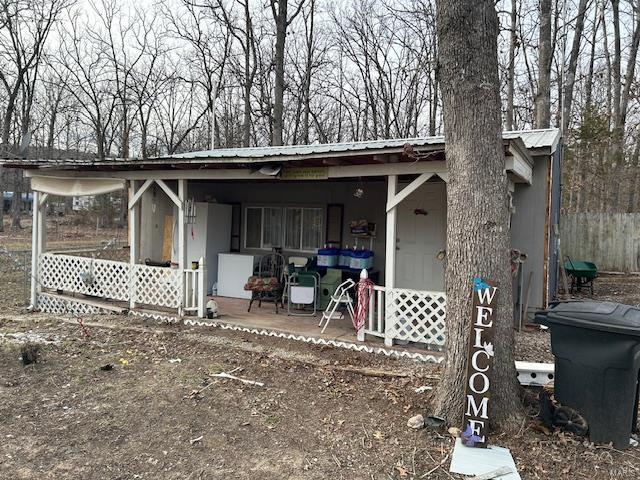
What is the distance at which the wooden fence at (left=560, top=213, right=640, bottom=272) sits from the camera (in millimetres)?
13398

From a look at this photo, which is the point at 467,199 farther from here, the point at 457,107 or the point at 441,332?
the point at 441,332

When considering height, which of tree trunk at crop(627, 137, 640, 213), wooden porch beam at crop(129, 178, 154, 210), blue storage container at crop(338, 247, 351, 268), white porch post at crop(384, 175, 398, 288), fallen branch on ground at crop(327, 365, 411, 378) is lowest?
fallen branch on ground at crop(327, 365, 411, 378)

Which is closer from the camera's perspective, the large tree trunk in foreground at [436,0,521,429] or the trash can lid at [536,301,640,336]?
the trash can lid at [536,301,640,336]

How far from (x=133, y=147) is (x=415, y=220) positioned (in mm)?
27114

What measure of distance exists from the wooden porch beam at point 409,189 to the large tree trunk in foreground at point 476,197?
1711 mm

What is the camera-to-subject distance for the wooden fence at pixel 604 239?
13398 millimetres

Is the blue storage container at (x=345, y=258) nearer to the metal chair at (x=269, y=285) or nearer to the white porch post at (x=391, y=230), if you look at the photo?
the metal chair at (x=269, y=285)

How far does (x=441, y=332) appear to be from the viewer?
5.55 metres

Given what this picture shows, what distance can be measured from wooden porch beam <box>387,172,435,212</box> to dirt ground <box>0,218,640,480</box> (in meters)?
1.87

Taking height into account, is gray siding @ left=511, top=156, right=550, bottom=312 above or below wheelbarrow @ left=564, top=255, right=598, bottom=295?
above

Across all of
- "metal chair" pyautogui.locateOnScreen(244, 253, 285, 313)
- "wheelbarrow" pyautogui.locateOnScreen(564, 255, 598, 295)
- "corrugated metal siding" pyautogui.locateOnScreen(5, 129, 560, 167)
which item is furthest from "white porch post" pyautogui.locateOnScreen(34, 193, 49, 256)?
"wheelbarrow" pyautogui.locateOnScreen(564, 255, 598, 295)

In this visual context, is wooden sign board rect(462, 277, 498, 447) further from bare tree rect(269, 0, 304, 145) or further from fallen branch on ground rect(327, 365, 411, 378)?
bare tree rect(269, 0, 304, 145)

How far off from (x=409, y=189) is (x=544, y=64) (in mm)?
9049

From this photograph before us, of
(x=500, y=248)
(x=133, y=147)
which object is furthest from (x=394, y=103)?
(x=500, y=248)
